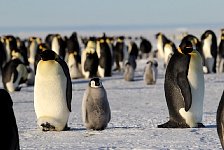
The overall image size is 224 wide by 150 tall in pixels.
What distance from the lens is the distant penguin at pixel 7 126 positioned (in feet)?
14.6

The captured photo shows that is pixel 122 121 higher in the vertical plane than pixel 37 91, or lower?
lower

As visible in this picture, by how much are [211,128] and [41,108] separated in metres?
2.18

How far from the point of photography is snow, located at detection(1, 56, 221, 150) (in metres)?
6.53

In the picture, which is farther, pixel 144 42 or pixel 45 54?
pixel 144 42

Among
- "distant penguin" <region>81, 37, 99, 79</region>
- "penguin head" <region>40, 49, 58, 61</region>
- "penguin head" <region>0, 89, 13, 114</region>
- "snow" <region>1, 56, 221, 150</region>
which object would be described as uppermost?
"penguin head" <region>40, 49, 58, 61</region>

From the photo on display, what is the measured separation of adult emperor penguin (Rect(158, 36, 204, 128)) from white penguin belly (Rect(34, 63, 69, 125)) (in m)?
1.30

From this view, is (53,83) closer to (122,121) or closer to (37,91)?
(37,91)

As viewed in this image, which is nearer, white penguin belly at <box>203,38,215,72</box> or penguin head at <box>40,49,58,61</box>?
penguin head at <box>40,49,58,61</box>

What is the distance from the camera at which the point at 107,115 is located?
7789 millimetres

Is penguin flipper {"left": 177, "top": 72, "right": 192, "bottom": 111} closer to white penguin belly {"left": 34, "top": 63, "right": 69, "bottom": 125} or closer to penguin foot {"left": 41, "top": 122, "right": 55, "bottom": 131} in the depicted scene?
white penguin belly {"left": 34, "top": 63, "right": 69, "bottom": 125}

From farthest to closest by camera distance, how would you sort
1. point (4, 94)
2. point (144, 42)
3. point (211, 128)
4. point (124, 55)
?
point (144, 42), point (124, 55), point (211, 128), point (4, 94)

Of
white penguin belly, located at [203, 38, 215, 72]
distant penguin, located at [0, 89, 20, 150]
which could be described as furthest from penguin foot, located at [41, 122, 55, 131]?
white penguin belly, located at [203, 38, 215, 72]

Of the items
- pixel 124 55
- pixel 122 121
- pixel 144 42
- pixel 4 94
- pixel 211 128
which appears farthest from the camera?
pixel 144 42

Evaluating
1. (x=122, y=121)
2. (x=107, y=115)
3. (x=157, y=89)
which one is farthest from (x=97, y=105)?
(x=157, y=89)
